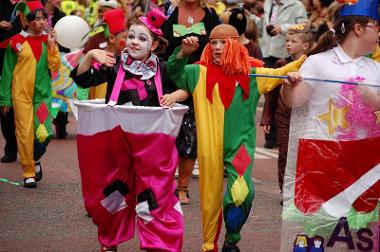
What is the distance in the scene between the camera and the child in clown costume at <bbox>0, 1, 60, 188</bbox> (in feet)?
31.2

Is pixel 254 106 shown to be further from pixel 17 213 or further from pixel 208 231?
pixel 17 213

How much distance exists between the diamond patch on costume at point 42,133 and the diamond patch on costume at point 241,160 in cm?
333

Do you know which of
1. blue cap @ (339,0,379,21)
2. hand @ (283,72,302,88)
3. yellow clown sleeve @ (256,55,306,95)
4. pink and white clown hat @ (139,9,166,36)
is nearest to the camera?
hand @ (283,72,302,88)

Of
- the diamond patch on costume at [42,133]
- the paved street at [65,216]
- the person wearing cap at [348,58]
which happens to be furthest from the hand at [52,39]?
the person wearing cap at [348,58]

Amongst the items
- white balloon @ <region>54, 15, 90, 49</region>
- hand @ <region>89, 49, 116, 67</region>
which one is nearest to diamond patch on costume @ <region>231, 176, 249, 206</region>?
hand @ <region>89, 49, 116, 67</region>

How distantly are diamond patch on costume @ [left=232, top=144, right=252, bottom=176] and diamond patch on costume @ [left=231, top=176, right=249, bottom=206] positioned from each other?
0.06 m

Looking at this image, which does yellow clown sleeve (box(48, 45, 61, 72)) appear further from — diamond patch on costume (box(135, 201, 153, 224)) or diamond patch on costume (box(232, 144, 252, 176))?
diamond patch on costume (box(135, 201, 153, 224))

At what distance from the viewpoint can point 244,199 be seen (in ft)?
22.1

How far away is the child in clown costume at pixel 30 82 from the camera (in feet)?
31.2

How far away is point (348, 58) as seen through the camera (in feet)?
19.6

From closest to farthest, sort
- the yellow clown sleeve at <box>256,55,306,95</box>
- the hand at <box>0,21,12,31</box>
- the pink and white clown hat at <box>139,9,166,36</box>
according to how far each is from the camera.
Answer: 1. the pink and white clown hat at <box>139,9,166,36</box>
2. the yellow clown sleeve at <box>256,55,306,95</box>
3. the hand at <box>0,21,12,31</box>

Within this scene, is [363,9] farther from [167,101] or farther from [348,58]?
[167,101]

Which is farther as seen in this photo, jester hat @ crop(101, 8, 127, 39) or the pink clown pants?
jester hat @ crop(101, 8, 127, 39)

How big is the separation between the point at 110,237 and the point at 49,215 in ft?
6.57
